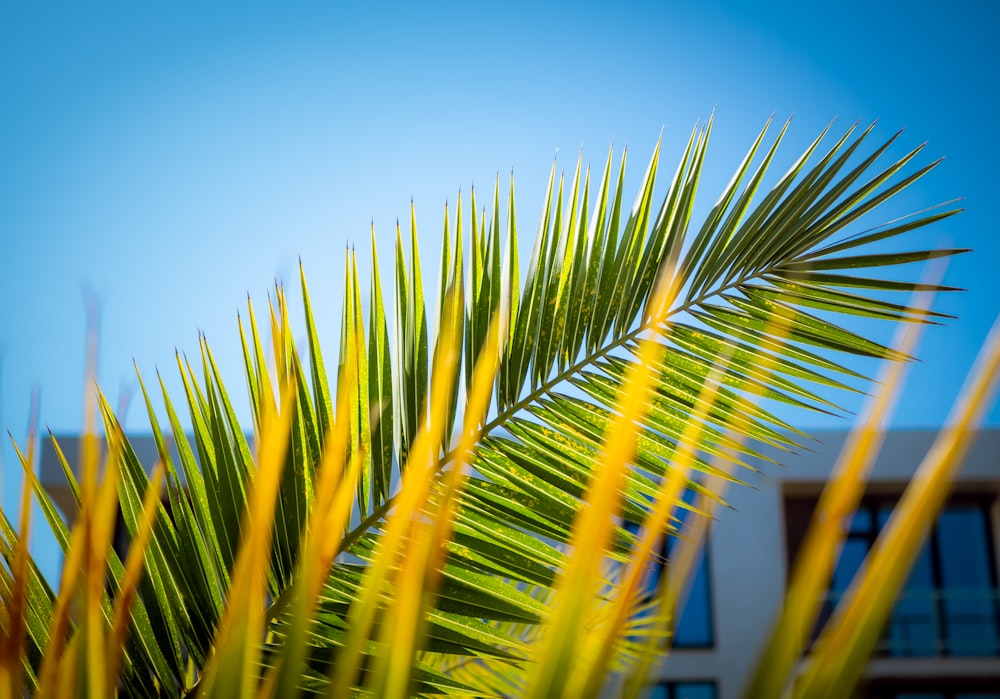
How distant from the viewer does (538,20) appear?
259 ft

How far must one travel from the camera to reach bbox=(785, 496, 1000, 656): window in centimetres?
1430

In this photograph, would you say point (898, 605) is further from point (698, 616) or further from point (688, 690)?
point (688, 690)

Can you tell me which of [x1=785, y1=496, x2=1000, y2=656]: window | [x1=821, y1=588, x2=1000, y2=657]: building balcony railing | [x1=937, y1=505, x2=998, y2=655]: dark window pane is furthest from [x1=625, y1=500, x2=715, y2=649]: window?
[x1=937, y1=505, x2=998, y2=655]: dark window pane

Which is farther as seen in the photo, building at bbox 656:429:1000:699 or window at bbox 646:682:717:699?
building at bbox 656:429:1000:699

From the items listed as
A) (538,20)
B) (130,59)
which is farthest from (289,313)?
(538,20)

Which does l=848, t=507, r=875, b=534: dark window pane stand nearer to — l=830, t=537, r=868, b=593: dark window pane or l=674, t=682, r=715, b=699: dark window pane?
l=830, t=537, r=868, b=593: dark window pane

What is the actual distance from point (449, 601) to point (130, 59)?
63.4m

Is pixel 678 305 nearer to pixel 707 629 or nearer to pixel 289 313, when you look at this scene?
pixel 289 313

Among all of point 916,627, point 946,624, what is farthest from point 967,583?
point 916,627

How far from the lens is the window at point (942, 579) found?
46.9ft

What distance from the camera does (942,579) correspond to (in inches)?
595

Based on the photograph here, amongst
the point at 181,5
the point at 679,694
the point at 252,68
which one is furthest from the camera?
the point at 252,68

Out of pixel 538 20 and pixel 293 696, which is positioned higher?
pixel 538 20

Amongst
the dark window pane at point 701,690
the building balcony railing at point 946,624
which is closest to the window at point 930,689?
the building balcony railing at point 946,624
